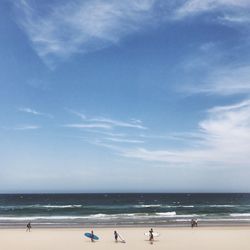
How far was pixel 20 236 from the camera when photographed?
3117 centimetres

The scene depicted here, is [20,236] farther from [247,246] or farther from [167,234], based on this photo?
[247,246]

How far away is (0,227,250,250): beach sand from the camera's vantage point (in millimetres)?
26172

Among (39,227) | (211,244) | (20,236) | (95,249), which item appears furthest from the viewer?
(39,227)

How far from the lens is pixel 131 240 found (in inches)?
1127

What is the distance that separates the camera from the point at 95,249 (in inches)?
999

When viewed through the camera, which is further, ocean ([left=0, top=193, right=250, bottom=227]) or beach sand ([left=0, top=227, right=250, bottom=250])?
ocean ([left=0, top=193, right=250, bottom=227])

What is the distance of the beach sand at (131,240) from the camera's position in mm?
26172

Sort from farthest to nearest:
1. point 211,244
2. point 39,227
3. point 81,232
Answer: point 39,227, point 81,232, point 211,244

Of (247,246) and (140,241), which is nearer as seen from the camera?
(247,246)

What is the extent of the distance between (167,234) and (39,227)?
565 inches

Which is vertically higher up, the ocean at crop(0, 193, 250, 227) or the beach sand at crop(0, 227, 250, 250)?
the ocean at crop(0, 193, 250, 227)

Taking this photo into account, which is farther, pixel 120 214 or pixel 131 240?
pixel 120 214

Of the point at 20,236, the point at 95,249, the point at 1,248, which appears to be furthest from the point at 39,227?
the point at 95,249

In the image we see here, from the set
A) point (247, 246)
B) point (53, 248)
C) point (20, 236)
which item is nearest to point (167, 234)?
point (247, 246)
